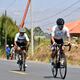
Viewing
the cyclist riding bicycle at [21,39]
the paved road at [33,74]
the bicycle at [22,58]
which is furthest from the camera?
the bicycle at [22,58]

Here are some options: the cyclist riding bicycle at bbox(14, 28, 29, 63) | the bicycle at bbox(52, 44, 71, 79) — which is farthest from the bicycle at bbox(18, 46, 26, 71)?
the bicycle at bbox(52, 44, 71, 79)

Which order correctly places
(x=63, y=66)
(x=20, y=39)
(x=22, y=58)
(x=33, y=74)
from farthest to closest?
(x=22, y=58), (x=20, y=39), (x=33, y=74), (x=63, y=66)

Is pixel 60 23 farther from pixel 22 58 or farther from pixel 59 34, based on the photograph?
pixel 22 58

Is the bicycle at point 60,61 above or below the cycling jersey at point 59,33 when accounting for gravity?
below

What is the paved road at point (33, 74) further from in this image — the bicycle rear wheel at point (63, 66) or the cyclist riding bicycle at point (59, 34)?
the cyclist riding bicycle at point (59, 34)

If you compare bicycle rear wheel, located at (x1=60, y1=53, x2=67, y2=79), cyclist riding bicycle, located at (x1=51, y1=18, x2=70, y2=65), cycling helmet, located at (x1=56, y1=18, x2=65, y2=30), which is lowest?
bicycle rear wheel, located at (x1=60, y1=53, x2=67, y2=79)

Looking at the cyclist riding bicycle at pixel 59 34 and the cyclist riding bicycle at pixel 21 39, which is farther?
the cyclist riding bicycle at pixel 21 39

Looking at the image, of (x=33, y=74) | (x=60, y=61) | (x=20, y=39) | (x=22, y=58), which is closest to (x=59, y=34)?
(x=60, y=61)

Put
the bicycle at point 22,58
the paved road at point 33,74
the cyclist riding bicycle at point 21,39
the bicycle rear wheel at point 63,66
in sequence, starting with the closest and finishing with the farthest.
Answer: the bicycle rear wheel at point 63,66 < the paved road at point 33,74 < the cyclist riding bicycle at point 21,39 < the bicycle at point 22,58

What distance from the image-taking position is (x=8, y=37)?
3009 inches

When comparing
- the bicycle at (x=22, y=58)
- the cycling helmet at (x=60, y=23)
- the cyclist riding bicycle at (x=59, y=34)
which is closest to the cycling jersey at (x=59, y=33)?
the cyclist riding bicycle at (x=59, y=34)

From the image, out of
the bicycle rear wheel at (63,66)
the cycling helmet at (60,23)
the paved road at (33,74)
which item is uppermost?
the cycling helmet at (60,23)

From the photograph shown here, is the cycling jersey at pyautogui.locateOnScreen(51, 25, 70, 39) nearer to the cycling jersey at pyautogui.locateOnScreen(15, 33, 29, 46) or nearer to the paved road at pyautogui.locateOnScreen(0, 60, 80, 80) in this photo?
the paved road at pyautogui.locateOnScreen(0, 60, 80, 80)

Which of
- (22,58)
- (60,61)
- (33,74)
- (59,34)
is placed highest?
(59,34)
